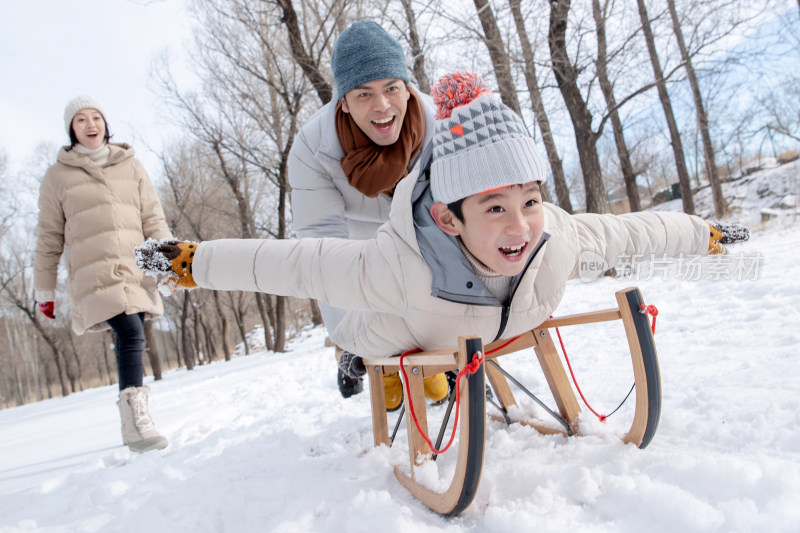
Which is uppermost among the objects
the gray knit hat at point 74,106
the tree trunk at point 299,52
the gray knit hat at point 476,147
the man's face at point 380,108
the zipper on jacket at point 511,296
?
the tree trunk at point 299,52

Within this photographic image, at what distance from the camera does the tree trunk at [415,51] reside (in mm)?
7262

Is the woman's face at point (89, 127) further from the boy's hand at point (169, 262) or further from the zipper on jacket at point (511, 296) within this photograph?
the zipper on jacket at point (511, 296)

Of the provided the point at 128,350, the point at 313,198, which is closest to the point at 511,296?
the point at 313,198

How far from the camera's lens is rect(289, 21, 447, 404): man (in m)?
2.21

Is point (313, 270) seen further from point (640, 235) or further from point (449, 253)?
point (640, 235)

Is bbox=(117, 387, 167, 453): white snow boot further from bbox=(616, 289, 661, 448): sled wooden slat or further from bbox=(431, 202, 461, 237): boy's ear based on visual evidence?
bbox=(616, 289, 661, 448): sled wooden slat

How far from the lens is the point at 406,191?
64.1 inches

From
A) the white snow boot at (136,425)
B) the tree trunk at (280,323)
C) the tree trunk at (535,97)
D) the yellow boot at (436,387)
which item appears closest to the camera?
the yellow boot at (436,387)

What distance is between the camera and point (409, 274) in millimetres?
1494

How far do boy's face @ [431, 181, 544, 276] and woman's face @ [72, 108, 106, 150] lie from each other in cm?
251

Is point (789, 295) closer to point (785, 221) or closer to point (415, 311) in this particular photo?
point (415, 311)

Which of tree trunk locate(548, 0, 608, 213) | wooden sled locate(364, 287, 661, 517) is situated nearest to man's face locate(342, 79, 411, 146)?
wooden sled locate(364, 287, 661, 517)

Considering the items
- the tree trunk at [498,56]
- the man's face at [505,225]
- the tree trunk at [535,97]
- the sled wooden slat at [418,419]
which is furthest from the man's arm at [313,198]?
the tree trunk at [535,97]

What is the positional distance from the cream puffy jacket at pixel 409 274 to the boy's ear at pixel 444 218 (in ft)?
0.10
